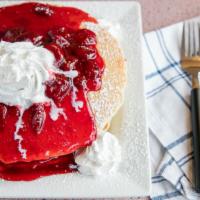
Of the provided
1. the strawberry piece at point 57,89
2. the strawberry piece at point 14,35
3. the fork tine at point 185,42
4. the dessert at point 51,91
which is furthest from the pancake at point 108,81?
the fork tine at point 185,42

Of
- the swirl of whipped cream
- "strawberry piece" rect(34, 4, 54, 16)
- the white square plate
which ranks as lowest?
the white square plate

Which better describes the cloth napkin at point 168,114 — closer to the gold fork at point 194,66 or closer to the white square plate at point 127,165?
the gold fork at point 194,66

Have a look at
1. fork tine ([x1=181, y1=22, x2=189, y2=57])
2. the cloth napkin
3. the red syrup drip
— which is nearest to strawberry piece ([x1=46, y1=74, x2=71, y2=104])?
the red syrup drip

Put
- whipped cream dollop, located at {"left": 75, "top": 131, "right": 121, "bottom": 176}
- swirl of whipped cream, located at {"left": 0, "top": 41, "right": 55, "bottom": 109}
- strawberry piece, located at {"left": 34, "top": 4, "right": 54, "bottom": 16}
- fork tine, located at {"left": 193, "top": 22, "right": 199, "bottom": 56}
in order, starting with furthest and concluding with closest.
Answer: fork tine, located at {"left": 193, "top": 22, "right": 199, "bottom": 56} → strawberry piece, located at {"left": 34, "top": 4, "right": 54, "bottom": 16} → whipped cream dollop, located at {"left": 75, "top": 131, "right": 121, "bottom": 176} → swirl of whipped cream, located at {"left": 0, "top": 41, "right": 55, "bottom": 109}

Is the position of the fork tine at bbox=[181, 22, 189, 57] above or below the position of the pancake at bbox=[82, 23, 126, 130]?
above

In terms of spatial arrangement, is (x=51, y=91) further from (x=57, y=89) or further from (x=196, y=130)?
(x=196, y=130)

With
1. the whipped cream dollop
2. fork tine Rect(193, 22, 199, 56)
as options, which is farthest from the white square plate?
fork tine Rect(193, 22, 199, 56)

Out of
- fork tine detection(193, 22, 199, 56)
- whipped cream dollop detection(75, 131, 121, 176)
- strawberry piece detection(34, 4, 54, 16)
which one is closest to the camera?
whipped cream dollop detection(75, 131, 121, 176)

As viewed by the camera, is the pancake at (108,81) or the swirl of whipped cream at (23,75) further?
the pancake at (108,81)

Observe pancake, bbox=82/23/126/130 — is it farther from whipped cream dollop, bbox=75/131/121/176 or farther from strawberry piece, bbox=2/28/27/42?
strawberry piece, bbox=2/28/27/42

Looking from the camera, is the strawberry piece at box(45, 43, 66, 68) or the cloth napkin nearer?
the strawberry piece at box(45, 43, 66, 68)
